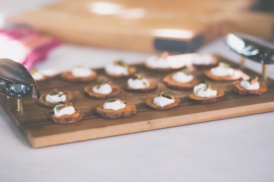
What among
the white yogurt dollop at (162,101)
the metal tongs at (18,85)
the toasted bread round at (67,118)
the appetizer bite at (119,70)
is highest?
the metal tongs at (18,85)

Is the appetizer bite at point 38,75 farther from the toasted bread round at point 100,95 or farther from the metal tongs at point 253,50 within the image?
the metal tongs at point 253,50

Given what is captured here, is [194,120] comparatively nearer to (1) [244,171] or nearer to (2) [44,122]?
(1) [244,171]

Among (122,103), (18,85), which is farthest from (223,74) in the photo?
(18,85)

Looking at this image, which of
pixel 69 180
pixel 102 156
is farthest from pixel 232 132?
pixel 69 180

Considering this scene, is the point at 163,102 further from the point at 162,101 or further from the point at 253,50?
the point at 253,50

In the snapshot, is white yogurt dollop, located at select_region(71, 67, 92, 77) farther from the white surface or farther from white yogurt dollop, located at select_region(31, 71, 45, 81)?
the white surface

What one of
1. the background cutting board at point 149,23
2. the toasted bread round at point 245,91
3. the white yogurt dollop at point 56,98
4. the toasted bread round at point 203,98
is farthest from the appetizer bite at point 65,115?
the background cutting board at point 149,23

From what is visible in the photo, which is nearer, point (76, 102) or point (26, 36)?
point (76, 102)
